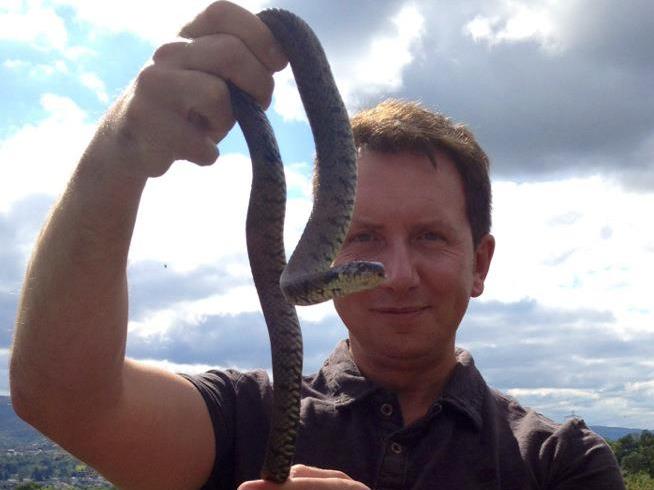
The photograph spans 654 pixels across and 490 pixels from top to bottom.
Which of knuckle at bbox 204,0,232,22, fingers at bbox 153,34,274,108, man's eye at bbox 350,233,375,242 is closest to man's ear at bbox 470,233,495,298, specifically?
man's eye at bbox 350,233,375,242

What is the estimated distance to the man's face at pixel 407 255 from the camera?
14.2 ft

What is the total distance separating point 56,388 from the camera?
310 cm

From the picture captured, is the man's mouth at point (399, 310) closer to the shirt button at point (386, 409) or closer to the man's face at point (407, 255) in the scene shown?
the man's face at point (407, 255)

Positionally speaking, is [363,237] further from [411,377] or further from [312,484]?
[312,484]

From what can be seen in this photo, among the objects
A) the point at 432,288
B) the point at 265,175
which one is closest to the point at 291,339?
the point at 265,175

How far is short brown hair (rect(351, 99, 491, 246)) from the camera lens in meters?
4.59

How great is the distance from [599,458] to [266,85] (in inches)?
107

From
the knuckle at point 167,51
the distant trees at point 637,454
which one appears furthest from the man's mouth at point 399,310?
the distant trees at point 637,454

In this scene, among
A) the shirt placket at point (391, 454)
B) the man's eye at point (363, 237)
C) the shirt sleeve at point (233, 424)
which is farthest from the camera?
the man's eye at point (363, 237)

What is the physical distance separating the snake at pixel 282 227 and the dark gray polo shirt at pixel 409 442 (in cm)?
83

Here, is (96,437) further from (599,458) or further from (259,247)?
(599,458)

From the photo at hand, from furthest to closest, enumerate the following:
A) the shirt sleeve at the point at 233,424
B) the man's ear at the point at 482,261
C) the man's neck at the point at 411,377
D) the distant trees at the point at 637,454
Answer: the distant trees at the point at 637,454 → the man's ear at the point at 482,261 → the man's neck at the point at 411,377 → the shirt sleeve at the point at 233,424

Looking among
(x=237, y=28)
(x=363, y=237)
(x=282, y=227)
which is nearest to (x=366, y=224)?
(x=363, y=237)

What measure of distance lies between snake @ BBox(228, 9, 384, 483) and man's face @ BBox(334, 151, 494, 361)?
2.71 feet
